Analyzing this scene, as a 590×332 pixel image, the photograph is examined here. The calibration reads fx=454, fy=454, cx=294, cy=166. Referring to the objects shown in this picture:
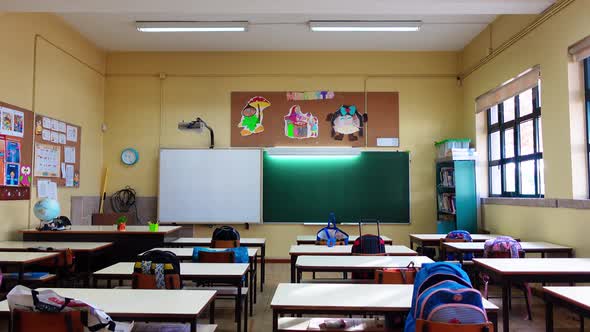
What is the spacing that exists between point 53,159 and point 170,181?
1.95 metres

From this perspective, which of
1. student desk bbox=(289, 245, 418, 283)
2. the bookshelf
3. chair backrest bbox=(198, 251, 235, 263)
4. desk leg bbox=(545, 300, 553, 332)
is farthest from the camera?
the bookshelf

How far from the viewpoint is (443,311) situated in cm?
199

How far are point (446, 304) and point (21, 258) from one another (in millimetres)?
3711

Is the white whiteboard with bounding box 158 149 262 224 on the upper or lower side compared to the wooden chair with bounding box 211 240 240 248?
upper

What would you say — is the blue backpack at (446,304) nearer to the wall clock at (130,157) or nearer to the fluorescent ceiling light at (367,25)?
the fluorescent ceiling light at (367,25)

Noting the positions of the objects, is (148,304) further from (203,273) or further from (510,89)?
(510,89)

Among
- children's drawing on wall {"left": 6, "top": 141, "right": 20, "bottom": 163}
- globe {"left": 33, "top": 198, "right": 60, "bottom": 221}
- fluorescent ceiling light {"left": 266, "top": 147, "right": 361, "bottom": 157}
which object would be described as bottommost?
globe {"left": 33, "top": 198, "right": 60, "bottom": 221}

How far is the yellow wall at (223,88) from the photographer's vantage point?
814 centimetres

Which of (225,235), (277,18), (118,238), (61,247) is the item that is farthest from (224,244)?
(277,18)

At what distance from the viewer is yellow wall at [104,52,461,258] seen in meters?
8.14

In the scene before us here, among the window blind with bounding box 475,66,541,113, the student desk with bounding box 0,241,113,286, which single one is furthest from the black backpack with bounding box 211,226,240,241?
the window blind with bounding box 475,66,541,113

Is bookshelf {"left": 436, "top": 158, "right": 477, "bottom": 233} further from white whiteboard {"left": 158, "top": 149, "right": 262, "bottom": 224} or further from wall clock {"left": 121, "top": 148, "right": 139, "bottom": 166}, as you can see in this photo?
wall clock {"left": 121, "top": 148, "right": 139, "bottom": 166}

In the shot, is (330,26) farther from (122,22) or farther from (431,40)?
(122,22)

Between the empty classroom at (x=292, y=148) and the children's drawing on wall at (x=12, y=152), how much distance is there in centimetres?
2
